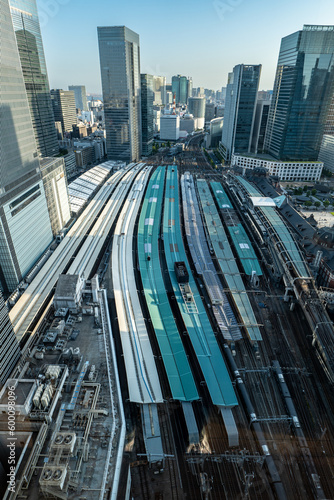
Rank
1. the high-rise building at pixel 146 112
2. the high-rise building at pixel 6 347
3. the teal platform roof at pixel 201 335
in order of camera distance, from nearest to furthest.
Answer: the high-rise building at pixel 6 347, the teal platform roof at pixel 201 335, the high-rise building at pixel 146 112

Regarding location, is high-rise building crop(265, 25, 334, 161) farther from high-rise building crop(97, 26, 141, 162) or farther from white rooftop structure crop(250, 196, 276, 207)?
high-rise building crop(97, 26, 141, 162)

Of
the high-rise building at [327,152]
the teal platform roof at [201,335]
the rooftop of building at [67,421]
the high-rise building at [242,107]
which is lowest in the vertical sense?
the teal platform roof at [201,335]

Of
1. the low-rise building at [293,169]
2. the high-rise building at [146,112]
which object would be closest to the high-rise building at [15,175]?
the low-rise building at [293,169]

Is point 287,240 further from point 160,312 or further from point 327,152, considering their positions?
point 327,152

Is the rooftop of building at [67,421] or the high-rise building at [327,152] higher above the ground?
the high-rise building at [327,152]

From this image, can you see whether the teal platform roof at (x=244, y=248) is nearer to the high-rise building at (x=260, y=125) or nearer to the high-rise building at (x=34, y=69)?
the high-rise building at (x=34, y=69)

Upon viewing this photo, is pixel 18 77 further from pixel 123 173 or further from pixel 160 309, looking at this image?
pixel 123 173

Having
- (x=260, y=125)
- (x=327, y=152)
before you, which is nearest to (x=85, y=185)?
(x=260, y=125)
